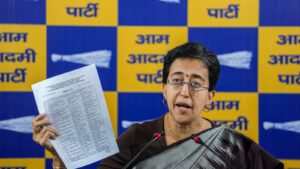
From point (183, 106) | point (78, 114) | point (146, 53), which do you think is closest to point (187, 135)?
point (183, 106)

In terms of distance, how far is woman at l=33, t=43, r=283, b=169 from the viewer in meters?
1.63

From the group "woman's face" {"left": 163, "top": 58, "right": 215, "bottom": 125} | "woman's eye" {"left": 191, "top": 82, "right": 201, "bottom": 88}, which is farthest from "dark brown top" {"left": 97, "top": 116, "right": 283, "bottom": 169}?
"woman's eye" {"left": 191, "top": 82, "right": 201, "bottom": 88}

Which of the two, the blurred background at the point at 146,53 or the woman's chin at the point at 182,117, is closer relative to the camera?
the woman's chin at the point at 182,117

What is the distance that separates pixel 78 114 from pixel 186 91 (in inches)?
15.9

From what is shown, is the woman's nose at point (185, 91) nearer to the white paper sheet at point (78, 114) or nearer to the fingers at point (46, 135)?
the white paper sheet at point (78, 114)

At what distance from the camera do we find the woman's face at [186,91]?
5.48 ft

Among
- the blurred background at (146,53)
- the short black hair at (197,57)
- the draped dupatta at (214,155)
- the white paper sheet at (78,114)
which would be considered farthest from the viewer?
the blurred background at (146,53)

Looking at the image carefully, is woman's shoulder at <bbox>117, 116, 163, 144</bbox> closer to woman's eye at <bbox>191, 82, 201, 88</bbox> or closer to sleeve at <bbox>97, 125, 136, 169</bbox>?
sleeve at <bbox>97, 125, 136, 169</bbox>

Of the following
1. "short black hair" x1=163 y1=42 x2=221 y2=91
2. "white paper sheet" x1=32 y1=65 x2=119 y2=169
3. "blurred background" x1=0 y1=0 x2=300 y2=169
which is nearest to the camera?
"white paper sheet" x1=32 y1=65 x2=119 y2=169

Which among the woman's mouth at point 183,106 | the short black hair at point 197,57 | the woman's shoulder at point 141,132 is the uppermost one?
the short black hair at point 197,57

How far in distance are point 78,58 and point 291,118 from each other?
1327 mm

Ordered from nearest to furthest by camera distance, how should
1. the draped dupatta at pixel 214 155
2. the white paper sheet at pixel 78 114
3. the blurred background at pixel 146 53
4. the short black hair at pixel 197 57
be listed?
the white paper sheet at pixel 78 114
the draped dupatta at pixel 214 155
the short black hair at pixel 197 57
the blurred background at pixel 146 53

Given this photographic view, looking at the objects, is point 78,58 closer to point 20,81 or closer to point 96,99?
point 20,81

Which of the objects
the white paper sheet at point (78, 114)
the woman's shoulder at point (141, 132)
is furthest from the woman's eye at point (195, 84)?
the white paper sheet at point (78, 114)
